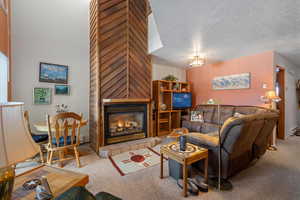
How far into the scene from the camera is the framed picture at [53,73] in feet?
9.76

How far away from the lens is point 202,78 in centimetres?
498

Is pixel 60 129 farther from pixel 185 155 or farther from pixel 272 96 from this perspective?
pixel 272 96

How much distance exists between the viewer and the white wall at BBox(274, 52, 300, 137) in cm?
385

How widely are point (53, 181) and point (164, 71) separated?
4.53m

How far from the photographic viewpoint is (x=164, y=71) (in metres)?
5.00

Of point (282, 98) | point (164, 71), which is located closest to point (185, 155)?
point (164, 71)

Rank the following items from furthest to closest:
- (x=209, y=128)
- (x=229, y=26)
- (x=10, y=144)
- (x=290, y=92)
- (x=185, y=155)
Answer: (x=290, y=92) → (x=209, y=128) → (x=229, y=26) → (x=185, y=155) → (x=10, y=144)

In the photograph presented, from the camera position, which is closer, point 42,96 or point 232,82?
point 42,96

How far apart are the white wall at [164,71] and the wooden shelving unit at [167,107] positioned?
41 cm

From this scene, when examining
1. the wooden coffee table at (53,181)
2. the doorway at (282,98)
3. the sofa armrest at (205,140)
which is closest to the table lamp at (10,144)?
the wooden coffee table at (53,181)

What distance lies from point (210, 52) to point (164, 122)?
2582mm

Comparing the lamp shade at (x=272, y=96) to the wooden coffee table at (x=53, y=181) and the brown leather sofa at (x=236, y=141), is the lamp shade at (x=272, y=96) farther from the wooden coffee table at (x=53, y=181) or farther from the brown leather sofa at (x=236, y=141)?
the wooden coffee table at (x=53, y=181)

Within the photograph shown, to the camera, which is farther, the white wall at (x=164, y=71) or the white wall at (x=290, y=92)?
the white wall at (x=164, y=71)

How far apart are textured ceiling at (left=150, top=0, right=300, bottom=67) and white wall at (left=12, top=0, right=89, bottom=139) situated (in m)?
2.19
